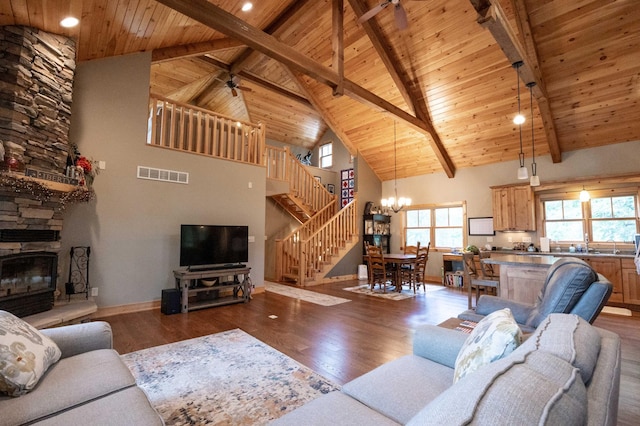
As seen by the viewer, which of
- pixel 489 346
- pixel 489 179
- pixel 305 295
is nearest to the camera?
pixel 489 346

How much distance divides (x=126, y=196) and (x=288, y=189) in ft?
12.6

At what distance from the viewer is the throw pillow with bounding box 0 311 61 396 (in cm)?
137

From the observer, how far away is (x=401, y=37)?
586cm

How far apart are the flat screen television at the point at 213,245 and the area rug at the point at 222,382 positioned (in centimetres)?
195

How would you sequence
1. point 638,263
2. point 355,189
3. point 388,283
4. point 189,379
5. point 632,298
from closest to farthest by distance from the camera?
1. point 189,379
2. point 638,263
3. point 632,298
4. point 388,283
5. point 355,189

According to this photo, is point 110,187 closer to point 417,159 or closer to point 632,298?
point 417,159

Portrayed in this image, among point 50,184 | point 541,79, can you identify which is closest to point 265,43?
point 50,184

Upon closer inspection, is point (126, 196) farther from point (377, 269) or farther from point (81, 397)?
point (377, 269)

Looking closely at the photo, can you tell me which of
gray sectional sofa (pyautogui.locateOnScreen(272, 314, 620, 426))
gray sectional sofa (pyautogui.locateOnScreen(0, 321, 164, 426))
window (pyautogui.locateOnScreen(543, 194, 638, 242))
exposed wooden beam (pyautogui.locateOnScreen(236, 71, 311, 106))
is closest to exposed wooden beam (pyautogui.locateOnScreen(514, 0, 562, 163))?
window (pyautogui.locateOnScreen(543, 194, 638, 242))

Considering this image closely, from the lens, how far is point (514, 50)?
3.95 m

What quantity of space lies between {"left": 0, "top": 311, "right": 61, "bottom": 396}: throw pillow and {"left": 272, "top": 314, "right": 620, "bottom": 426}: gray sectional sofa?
125 centimetres

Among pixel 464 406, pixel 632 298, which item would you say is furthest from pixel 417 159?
pixel 464 406

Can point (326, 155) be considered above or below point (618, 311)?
above

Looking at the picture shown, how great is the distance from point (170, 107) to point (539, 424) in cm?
655
